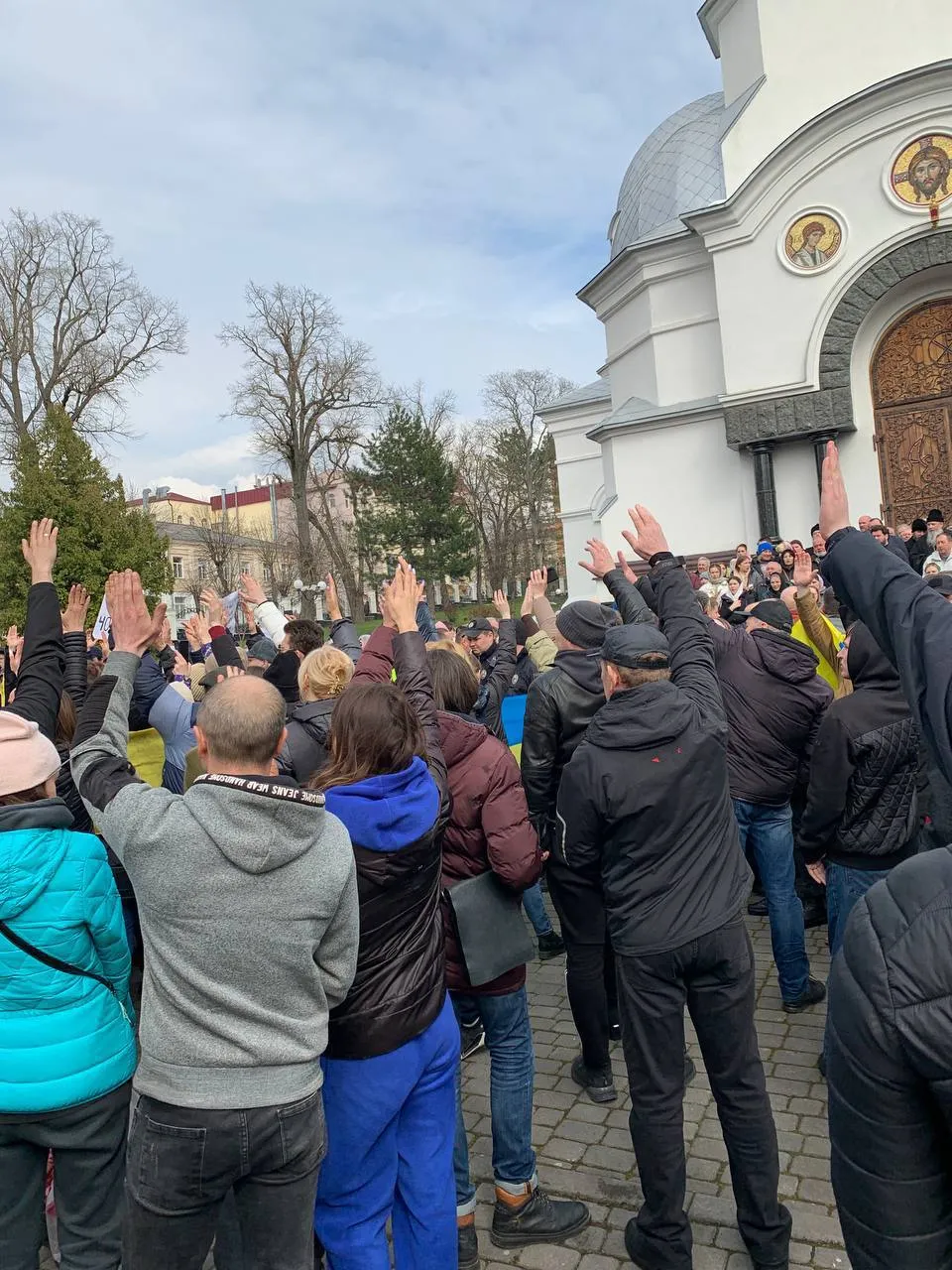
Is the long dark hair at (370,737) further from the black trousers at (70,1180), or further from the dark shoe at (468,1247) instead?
the dark shoe at (468,1247)

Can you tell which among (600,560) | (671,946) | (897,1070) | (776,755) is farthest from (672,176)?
(897,1070)

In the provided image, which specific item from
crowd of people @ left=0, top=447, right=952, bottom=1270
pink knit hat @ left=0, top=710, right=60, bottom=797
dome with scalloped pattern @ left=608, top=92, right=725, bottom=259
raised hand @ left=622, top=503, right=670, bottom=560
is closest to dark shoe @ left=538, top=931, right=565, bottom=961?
crowd of people @ left=0, top=447, right=952, bottom=1270

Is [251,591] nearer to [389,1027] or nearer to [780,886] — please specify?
[780,886]

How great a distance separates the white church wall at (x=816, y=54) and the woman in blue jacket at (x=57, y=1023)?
19.5 meters

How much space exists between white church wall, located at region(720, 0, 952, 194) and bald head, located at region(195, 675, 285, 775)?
19.3 metres

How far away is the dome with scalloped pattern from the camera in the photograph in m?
21.3

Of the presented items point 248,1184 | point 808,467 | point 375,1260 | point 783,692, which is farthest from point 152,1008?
point 808,467

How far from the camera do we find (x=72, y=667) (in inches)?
161

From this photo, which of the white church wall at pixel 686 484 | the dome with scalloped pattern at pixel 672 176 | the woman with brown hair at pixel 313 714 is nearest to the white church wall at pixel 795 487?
the white church wall at pixel 686 484

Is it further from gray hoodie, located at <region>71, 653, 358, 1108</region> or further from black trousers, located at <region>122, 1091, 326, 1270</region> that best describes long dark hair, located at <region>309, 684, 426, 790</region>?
black trousers, located at <region>122, 1091, 326, 1270</region>

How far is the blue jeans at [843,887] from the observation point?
3.98 metres

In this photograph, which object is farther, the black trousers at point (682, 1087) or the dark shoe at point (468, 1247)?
the dark shoe at point (468, 1247)

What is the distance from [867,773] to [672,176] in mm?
21085

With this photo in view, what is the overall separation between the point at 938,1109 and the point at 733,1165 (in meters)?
2.07
